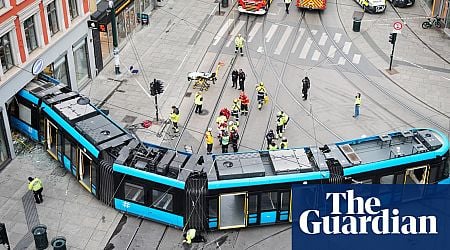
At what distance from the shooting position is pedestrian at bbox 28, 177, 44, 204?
3066 centimetres

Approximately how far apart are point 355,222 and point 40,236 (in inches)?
524

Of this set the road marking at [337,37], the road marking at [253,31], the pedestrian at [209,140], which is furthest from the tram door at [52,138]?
the road marking at [337,37]

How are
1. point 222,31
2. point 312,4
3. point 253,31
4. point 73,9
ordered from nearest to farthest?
1. point 73,9
2. point 222,31
3. point 253,31
4. point 312,4

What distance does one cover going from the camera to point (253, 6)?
50.7m

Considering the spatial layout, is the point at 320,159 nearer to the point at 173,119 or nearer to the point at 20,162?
the point at 173,119

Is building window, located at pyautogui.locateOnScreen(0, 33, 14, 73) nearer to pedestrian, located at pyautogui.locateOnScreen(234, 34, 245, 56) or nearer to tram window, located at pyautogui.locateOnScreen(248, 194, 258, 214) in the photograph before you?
tram window, located at pyautogui.locateOnScreen(248, 194, 258, 214)

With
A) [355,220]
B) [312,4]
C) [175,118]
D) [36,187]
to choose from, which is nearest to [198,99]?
[175,118]

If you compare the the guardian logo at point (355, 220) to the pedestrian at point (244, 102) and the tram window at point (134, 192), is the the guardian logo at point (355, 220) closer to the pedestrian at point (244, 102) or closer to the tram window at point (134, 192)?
the tram window at point (134, 192)

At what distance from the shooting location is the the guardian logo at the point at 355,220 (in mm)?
28656

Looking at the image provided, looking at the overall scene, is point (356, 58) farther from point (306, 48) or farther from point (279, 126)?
point (279, 126)

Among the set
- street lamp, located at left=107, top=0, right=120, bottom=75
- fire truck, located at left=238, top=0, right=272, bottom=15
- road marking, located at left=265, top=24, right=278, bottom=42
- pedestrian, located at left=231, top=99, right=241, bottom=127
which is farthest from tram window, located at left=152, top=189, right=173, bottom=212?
fire truck, located at left=238, top=0, right=272, bottom=15

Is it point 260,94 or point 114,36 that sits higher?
point 114,36

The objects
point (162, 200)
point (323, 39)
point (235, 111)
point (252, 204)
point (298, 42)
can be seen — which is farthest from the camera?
point (323, 39)

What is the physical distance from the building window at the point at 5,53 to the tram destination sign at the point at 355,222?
15937 millimetres
